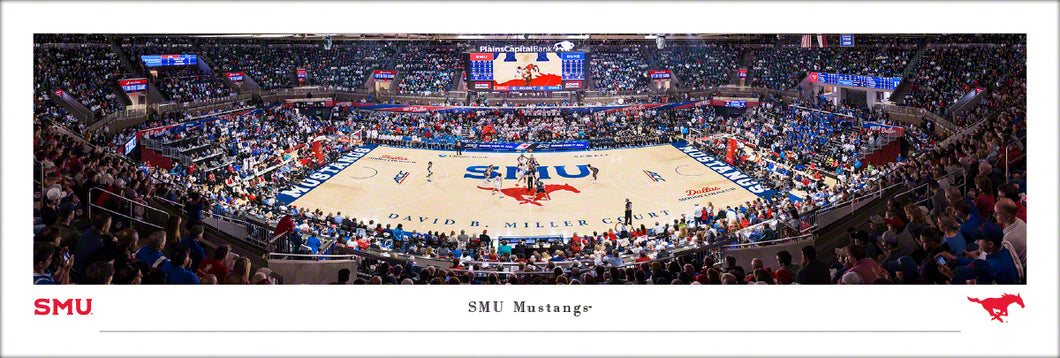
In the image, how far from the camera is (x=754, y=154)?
30.5m

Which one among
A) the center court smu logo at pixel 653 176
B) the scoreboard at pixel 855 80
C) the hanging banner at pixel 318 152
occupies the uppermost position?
the scoreboard at pixel 855 80

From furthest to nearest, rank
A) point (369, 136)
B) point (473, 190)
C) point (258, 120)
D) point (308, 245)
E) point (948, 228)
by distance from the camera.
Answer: point (369, 136)
point (258, 120)
point (473, 190)
point (308, 245)
point (948, 228)

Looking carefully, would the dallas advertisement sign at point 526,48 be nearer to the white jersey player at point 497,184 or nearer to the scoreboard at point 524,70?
the scoreboard at point 524,70

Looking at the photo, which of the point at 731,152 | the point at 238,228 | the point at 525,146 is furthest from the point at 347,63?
the point at 238,228

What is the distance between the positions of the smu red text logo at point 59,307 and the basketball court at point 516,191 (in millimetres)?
11553

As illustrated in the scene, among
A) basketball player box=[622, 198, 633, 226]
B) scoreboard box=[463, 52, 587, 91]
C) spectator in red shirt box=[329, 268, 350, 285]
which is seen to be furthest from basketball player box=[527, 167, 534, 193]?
A: spectator in red shirt box=[329, 268, 350, 285]

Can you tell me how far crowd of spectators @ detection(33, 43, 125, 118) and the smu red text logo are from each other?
11.6 m

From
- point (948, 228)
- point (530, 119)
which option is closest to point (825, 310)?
point (948, 228)

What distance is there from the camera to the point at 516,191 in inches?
1014

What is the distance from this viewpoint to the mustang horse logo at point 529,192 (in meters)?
24.6

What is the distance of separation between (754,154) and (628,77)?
1523 cm

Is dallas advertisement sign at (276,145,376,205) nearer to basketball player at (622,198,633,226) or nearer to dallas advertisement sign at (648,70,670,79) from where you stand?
basketball player at (622,198,633,226)

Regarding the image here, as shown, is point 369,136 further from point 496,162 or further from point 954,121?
point 954,121

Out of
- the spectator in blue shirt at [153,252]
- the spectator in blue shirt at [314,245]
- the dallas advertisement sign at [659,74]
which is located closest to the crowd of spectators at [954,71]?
the spectator in blue shirt at [314,245]
